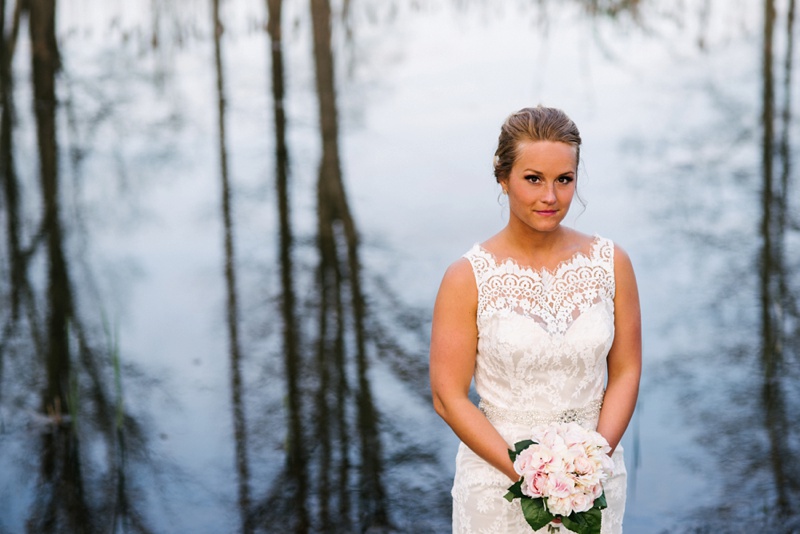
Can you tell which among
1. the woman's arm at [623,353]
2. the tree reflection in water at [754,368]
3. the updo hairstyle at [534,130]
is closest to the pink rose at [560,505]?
the woman's arm at [623,353]

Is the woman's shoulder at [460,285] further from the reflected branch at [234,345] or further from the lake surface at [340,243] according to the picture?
the reflected branch at [234,345]

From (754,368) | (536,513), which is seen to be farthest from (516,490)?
(754,368)

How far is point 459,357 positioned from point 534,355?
0.19m

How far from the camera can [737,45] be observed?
51.0 feet

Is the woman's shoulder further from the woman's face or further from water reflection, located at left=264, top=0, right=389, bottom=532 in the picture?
water reflection, located at left=264, top=0, right=389, bottom=532

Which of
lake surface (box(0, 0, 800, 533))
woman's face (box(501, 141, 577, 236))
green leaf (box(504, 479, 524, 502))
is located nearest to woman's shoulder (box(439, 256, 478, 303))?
woman's face (box(501, 141, 577, 236))

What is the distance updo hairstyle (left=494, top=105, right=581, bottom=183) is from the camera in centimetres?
272

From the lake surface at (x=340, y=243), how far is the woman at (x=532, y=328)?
2.40 m

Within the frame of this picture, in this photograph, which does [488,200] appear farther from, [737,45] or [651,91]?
[737,45]

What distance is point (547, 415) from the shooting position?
2.89m

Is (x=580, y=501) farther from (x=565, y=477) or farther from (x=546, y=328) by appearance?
(x=546, y=328)

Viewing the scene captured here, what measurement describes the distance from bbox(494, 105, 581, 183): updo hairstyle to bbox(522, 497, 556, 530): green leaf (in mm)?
814

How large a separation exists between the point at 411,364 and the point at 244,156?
226 inches

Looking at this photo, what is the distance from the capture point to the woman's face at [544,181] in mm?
2711
